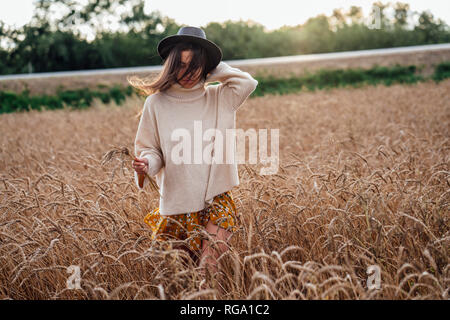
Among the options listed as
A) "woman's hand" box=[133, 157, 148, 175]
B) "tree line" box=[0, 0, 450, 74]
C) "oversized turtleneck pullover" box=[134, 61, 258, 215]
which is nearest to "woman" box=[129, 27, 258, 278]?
"oversized turtleneck pullover" box=[134, 61, 258, 215]

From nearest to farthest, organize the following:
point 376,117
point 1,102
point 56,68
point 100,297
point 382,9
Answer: point 100,297, point 376,117, point 1,102, point 56,68, point 382,9

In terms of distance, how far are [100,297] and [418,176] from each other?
9.30 feet

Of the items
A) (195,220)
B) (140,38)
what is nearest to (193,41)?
(195,220)

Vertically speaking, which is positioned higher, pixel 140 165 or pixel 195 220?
pixel 140 165

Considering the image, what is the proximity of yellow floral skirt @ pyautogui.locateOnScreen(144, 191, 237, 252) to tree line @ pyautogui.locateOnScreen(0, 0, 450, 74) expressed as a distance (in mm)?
27160

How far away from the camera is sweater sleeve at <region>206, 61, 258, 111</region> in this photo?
99.7 inches

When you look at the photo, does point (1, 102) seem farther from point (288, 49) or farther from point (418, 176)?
point (288, 49)

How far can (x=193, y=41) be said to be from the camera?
2469 mm

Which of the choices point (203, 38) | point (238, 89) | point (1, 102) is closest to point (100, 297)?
point (238, 89)

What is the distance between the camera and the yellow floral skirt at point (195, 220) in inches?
95.3

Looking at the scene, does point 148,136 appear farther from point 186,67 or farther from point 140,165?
point 186,67

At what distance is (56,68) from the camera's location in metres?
29.9

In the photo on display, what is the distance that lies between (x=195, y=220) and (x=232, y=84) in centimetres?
95

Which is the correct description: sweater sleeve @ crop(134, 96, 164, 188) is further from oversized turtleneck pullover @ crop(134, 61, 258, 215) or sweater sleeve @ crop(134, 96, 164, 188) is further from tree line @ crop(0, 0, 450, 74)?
tree line @ crop(0, 0, 450, 74)
